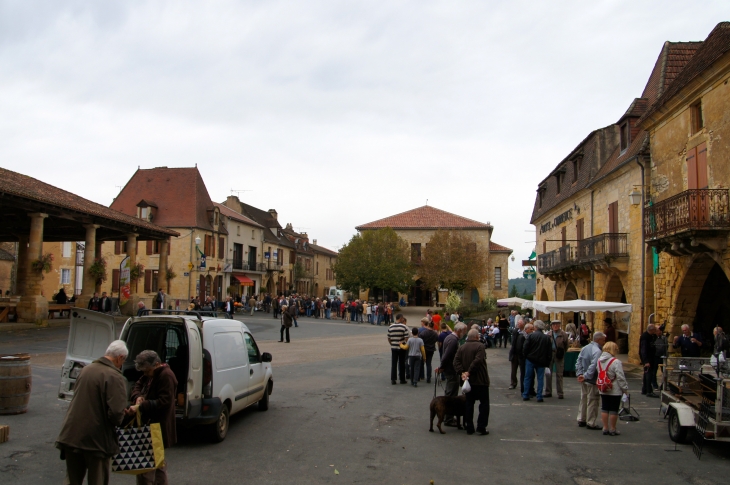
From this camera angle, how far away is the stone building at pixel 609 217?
19531 mm

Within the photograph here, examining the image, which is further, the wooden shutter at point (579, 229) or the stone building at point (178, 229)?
the stone building at point (178, 229)

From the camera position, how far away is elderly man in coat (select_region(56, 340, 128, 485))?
4574 mm

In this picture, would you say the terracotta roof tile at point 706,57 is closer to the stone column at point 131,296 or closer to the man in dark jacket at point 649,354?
the man in dark jacket at point 649,354

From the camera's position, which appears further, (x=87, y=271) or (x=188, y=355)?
(x=87, y=271)

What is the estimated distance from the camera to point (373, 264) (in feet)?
166

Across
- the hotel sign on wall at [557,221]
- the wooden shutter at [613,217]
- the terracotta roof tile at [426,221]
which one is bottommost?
the wooden shutter at [613,217]

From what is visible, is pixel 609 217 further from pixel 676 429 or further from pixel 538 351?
pixel 676 429

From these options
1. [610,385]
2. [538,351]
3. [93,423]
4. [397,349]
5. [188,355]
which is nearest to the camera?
[93,423]

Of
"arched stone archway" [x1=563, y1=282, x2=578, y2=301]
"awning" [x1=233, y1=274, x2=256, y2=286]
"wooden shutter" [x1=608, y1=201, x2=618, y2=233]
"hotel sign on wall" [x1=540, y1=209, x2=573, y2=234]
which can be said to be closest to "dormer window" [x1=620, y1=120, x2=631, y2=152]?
"wooden shutter" [x1=608, y1=201, x2=618, y2=233]

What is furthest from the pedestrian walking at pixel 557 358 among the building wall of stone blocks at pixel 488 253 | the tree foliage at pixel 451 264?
the building wall of stone blocks at pixel 488 253

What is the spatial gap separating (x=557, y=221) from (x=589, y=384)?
22.2 metres

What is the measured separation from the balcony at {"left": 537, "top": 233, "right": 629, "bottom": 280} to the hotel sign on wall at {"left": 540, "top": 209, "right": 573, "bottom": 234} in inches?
67.6

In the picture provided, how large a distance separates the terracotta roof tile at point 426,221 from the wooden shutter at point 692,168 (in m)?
43.1

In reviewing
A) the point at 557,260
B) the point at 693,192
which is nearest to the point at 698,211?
the point at 693,192
